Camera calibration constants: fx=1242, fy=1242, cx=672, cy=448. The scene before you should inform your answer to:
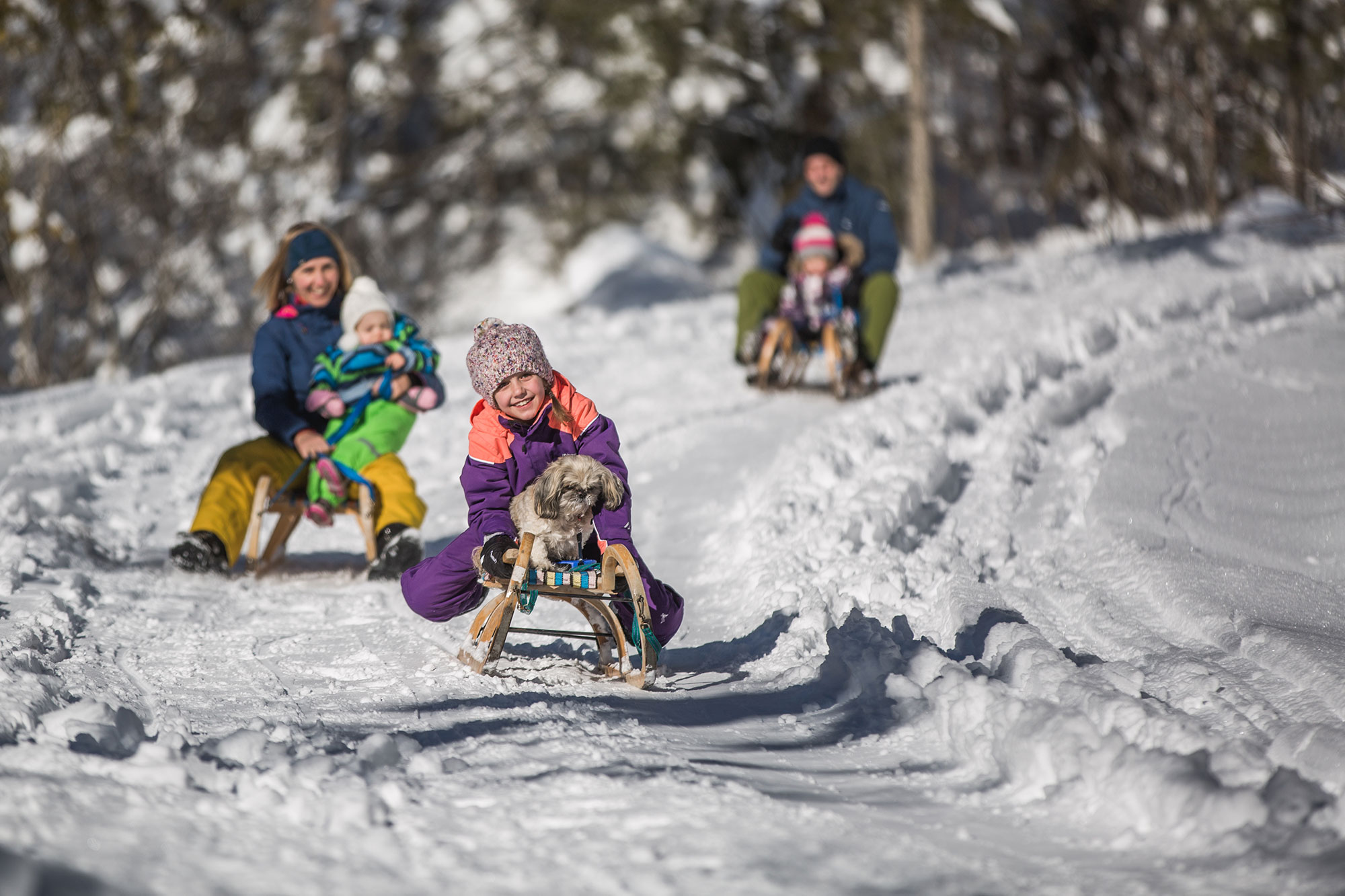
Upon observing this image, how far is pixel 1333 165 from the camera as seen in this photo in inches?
485

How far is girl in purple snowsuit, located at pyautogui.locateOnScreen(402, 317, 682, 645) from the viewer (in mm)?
3381

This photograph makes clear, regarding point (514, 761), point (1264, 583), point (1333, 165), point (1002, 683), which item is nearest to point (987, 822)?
point (1002, 683)

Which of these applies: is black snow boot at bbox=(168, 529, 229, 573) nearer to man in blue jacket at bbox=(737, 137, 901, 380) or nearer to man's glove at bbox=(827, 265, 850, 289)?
man in blue jacket at bbox=(737, 137, 901, 380)

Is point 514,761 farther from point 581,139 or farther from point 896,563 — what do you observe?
point 581,139

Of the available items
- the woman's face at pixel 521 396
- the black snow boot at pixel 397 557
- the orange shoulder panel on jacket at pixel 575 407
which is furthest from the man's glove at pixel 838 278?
the woman's face at pixel 521 396

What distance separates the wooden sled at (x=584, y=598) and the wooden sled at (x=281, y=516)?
1314 millimetres

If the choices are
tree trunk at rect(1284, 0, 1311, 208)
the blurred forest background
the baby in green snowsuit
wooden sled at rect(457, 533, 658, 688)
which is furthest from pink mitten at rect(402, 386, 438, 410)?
the blurred forest background

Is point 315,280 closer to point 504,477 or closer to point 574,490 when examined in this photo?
point 504,477

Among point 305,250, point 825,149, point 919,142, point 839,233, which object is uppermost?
point 919,142

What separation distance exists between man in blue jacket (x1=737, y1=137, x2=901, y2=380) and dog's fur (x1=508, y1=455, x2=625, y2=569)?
12.9 ft

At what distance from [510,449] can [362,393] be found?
1.55 metres

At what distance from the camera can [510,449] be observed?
3438mm

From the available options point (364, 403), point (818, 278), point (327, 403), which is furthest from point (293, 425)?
point (818, 278)

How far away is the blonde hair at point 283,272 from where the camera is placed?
504 centimetres
